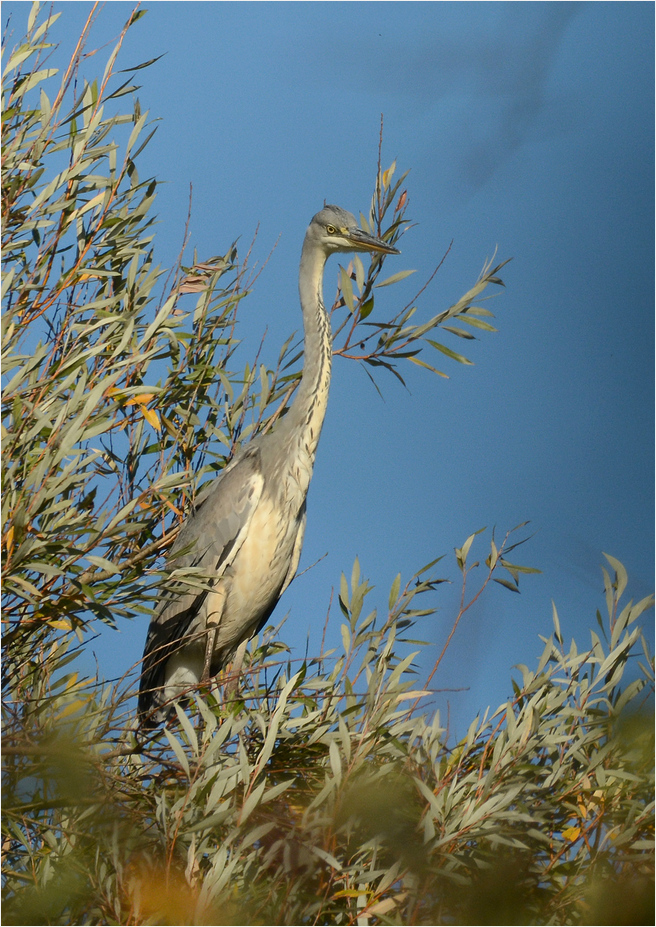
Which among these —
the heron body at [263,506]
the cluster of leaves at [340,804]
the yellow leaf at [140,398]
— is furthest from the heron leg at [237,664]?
the yellow leaf at [140,398]

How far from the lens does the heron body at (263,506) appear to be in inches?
106

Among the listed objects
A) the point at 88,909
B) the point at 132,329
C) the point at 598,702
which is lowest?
the point at 88,909

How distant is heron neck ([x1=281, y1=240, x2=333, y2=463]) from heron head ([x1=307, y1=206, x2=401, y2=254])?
0.62ft

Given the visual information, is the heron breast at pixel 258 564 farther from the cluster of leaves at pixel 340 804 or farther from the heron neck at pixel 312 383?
the cluster of leaves at pixel 340 804

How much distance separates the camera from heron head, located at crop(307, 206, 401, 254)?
108 inches

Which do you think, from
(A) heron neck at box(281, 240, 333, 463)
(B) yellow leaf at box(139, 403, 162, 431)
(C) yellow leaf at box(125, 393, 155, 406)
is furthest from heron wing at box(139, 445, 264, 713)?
(C) yellow leaf at box(125, 393, 155, 406)

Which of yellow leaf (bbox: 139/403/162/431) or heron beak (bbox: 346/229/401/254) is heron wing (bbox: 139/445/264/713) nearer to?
yellow leaf (bbox: 139/403/162/431)

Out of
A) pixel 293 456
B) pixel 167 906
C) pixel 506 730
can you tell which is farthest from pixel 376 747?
pixel 293 456

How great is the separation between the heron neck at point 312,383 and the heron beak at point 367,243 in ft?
0.71

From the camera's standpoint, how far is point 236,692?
2.53 metres

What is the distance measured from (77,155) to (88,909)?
163 cm

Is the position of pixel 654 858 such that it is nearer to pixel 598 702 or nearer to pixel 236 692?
pixel 598 702

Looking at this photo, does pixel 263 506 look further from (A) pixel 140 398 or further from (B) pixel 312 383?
(A) pixel 140 398

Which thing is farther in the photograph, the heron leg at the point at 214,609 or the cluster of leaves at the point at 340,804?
the heron leg at the point at 214,609
